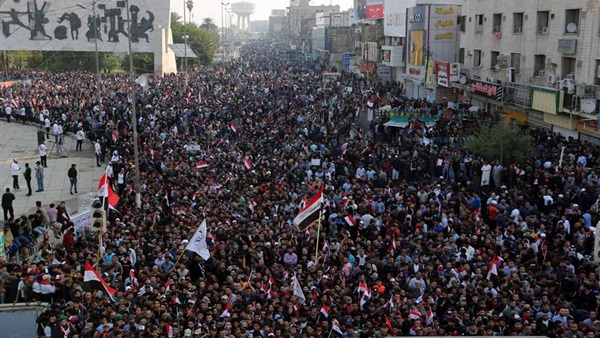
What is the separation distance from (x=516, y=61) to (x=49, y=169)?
22156 millimetres

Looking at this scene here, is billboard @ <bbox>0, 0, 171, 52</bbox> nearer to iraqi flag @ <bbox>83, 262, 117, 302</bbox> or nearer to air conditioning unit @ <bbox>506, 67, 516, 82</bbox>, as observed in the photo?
air conditioning unit @ <bbox>506, 67, 516, 82</bbox>

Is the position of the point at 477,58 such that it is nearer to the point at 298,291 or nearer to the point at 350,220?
the point at 350,220

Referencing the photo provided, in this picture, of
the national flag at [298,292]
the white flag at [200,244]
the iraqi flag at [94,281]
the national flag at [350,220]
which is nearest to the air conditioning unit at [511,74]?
the national flag at [350,220]

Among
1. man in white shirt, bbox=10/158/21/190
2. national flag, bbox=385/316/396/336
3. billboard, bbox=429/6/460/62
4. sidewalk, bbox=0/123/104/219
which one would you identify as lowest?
sidewalk, bbox=0/123/104/219

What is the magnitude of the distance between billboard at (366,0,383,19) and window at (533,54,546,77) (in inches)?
1379

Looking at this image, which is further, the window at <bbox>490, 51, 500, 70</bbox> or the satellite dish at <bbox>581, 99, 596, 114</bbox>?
the window at <bbox>490, 51, 500, 70</bbox>

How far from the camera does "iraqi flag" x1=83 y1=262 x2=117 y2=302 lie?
1286 centimetres

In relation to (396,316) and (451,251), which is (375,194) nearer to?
(451,251)

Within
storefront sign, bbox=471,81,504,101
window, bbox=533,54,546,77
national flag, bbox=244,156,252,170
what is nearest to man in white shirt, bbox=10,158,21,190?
national flag, bbox=244,156,252,170

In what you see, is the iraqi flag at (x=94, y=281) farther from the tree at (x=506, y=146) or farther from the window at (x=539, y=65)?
the window at (x=539, y=65)

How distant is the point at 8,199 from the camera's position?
2230cm

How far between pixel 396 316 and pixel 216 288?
3.28 metres

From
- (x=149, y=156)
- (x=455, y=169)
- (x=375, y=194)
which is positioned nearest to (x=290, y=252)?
(x=375, y=194)

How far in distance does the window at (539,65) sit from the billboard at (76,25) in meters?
44.7
